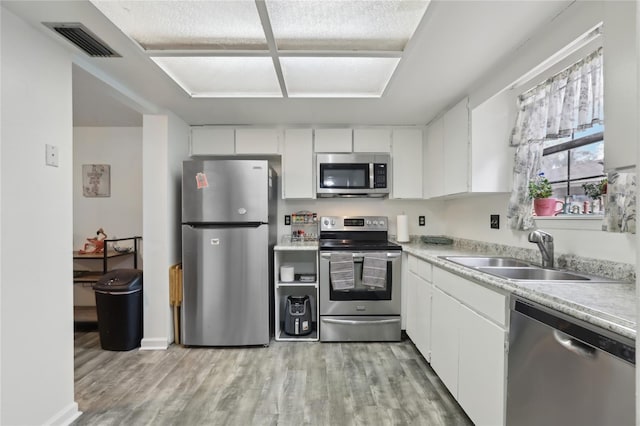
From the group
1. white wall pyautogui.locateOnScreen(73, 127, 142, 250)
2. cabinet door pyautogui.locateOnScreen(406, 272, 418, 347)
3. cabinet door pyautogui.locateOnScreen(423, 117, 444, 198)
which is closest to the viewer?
cabinet door pyautogui.locateOnScreen(406, 272, 418, 347)

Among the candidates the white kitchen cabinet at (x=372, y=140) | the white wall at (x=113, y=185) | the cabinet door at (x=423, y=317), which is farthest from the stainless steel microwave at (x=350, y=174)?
the white wall at (x=113, y=185)

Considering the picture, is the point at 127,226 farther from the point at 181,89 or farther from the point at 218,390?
the point at 218,390

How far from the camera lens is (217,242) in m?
2.78

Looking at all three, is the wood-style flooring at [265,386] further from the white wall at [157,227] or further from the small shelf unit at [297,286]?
the small shelf unit at [297,286]

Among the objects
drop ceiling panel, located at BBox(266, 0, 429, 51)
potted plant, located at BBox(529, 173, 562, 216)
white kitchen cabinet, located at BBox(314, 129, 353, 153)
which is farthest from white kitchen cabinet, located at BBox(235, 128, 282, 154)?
potted plant, located at BBox(529, 173, 562, 216)

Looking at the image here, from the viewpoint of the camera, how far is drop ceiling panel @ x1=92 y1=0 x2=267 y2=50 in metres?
1.46

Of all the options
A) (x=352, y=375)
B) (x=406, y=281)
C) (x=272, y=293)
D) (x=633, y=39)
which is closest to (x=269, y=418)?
(x=352, y=375)

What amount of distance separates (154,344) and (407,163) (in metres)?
3.10

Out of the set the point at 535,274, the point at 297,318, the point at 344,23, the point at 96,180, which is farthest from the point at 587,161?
the point at 96,180

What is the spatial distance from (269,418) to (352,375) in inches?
29.1

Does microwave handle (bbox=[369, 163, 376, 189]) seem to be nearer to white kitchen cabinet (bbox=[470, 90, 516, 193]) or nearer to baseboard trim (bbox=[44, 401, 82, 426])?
white kitchen cabinet (bbox=[470, 90, 516, 193])

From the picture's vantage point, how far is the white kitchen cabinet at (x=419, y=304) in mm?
2367

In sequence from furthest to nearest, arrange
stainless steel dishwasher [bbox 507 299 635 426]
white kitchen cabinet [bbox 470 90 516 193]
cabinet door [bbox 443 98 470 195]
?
cabinet door [bbox 443 98 470 195] → white kitchen cabinet [bbox 470 90 516 193] → stainless steel dishwasher [bbox 507 299 635 426]

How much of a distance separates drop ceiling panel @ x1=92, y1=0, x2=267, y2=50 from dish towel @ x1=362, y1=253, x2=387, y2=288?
1.98 meters
